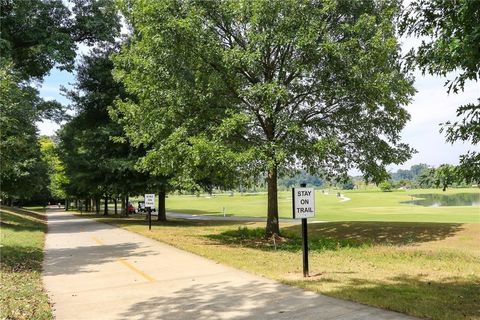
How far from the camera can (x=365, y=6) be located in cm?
1745

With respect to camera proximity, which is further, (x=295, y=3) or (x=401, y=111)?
(x=401, y=111)

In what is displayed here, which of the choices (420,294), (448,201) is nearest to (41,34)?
→ (420,294)

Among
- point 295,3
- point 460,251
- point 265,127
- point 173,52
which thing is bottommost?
point 460,251

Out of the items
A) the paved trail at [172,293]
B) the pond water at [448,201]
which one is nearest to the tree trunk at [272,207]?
the paved trail at [172,293]

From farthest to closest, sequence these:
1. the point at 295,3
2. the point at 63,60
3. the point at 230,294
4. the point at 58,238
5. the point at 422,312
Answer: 1. the point at 63,60
2. the point at 58,238
3. the point at 295,3
4. the point at 230,294
5. the point at 422,312

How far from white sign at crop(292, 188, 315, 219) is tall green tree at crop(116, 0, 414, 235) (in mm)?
5195

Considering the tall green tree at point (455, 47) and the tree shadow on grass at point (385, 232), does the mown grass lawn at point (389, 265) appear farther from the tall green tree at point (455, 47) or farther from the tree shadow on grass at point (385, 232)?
the tall green tree at point (455, 47)

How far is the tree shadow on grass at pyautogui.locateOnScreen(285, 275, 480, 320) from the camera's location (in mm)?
6336

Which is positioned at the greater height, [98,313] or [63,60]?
[63,60]

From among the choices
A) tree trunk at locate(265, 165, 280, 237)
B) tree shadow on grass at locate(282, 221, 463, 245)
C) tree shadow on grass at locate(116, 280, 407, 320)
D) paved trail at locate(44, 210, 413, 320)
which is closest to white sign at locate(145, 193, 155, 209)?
tree trunk at locate(265, 165, 280, 237)

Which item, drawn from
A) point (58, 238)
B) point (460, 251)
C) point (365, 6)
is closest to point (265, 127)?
point (365, 6)

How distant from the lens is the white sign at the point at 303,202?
938cm

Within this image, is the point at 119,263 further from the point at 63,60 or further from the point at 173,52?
the point at 63,60

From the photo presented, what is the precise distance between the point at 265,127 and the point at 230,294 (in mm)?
10783
